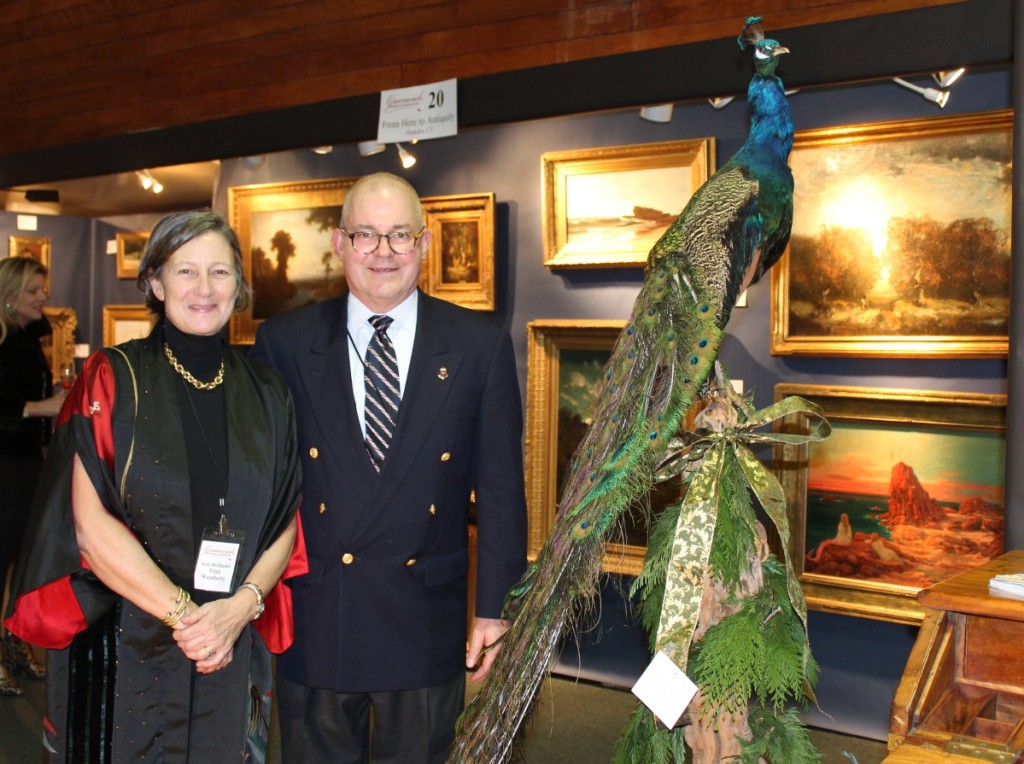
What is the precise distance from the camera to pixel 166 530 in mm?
1982

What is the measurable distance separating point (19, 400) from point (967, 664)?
138 inches

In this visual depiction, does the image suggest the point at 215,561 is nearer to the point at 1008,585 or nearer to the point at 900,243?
the point at 1008,585

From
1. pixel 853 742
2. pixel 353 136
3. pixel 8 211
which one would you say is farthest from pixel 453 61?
pixel 8 211

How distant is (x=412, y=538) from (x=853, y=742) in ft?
6.63

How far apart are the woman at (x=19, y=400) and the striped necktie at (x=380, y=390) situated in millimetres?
2184

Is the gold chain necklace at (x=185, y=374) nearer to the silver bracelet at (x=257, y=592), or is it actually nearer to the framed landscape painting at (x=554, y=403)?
the silver bracelet at (x=257, y=592)

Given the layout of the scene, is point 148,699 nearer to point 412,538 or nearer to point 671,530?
point 412,538

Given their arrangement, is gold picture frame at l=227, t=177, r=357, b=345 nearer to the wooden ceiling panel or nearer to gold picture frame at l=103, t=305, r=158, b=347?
the wooden ceiling panel

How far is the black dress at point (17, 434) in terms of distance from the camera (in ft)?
12.8

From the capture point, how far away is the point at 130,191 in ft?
18.1

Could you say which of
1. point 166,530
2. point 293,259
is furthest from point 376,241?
point 293,259

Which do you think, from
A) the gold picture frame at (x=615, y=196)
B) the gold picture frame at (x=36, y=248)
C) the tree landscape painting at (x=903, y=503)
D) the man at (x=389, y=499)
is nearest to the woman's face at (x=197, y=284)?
the man at (x=389, y=499)

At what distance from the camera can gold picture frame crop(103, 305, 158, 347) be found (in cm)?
611

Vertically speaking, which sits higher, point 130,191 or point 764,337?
point 130,191
